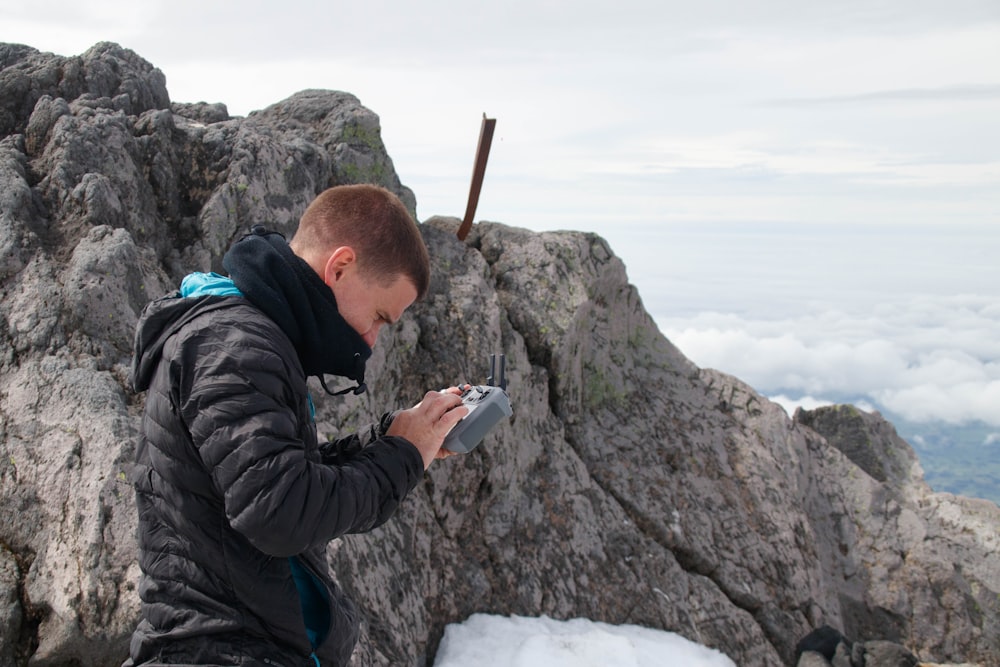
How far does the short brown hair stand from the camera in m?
3.48

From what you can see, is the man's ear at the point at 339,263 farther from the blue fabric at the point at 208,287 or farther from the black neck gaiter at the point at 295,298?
the blue fabric at the point at 208,287

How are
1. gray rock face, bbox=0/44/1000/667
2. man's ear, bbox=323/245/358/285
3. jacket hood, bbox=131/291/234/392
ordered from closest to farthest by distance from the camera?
jacket hood, bbox=131/291/234/392 < man's ear, bbox=323/245/358/285 < gray rock face, bbox=0/44/1000/667

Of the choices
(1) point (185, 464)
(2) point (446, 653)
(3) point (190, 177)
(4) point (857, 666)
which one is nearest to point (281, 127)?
(3) point (190, 177)

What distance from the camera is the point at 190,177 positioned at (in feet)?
27.9

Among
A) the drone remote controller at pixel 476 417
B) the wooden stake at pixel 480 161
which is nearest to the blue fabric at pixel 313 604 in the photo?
the drone remote controller at pixel 476 417

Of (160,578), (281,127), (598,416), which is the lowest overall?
(598,416)

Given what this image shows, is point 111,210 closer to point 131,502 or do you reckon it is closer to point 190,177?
point 190,177

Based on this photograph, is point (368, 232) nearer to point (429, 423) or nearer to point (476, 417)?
point (429, 423)

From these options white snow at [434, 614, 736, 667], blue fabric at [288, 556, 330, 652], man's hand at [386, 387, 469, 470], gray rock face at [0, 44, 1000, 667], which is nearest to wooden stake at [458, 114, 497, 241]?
gray rock face at [0, 44, 1000, 667]

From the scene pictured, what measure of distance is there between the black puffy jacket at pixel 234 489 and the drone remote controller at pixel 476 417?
417mm

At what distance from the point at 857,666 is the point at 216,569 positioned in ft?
32.4

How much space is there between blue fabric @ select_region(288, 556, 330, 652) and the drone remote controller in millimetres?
847

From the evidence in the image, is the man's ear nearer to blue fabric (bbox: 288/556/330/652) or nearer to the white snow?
blue fabric (bbox: 288/556/330/652)

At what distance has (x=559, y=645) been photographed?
862cm
